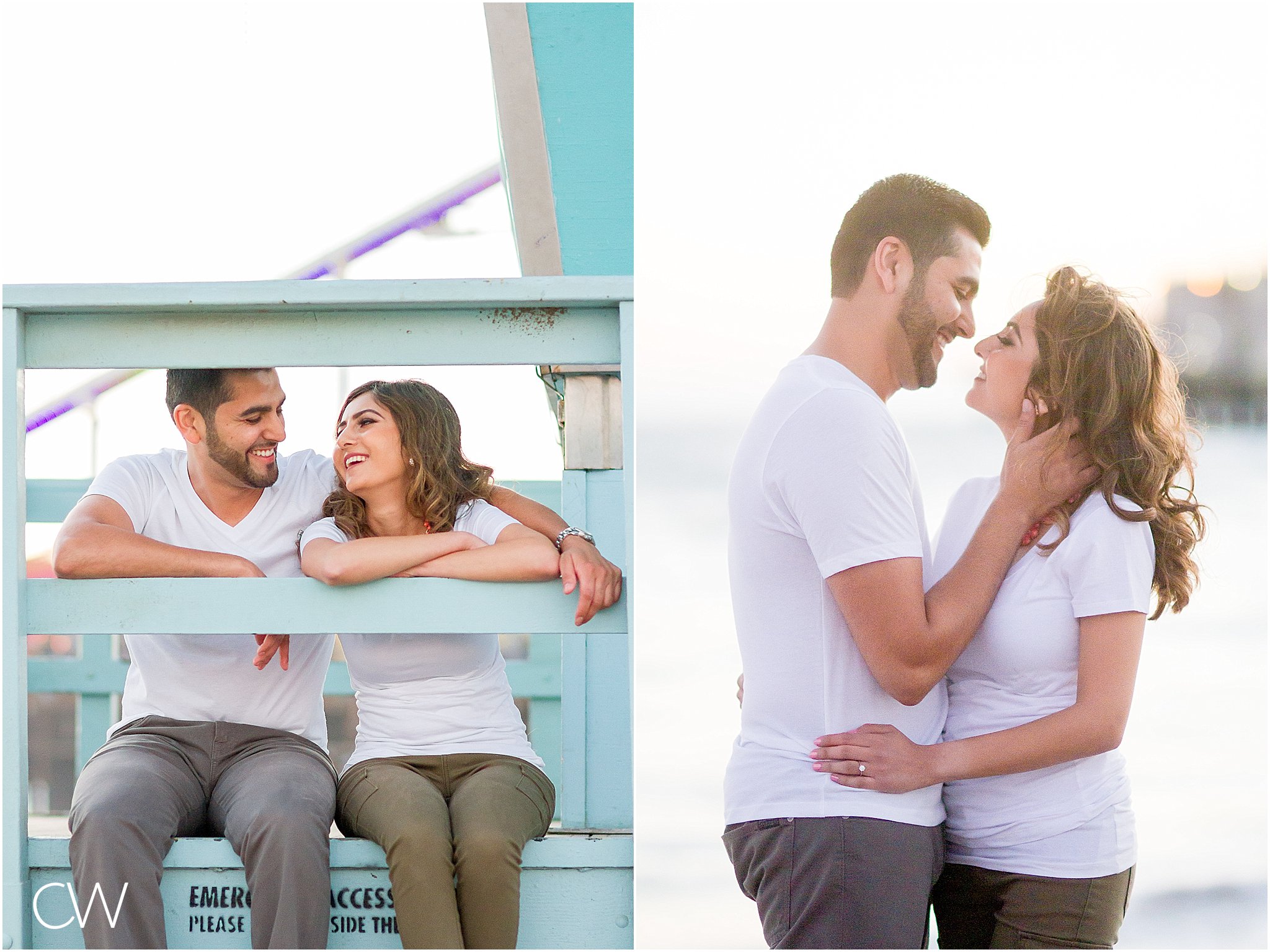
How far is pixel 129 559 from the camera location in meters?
1.61

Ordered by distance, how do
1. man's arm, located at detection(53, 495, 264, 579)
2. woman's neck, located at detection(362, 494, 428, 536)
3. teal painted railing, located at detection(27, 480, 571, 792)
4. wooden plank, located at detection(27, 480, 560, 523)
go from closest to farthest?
1. man's arm, located at detection(53, 495, 264, 579)
2. woman's neck, located at detection(362, 494, 428, 536)
3. wooden plank, located at detection(27, 480, 560, 523)
4. teal painted railing, located at detection(27, 480, 571, 792)

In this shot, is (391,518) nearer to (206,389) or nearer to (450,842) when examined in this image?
(206,389)

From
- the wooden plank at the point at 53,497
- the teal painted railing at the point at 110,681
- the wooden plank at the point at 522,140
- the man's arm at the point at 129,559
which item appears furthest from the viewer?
the teal painted railing at the point at 110,681

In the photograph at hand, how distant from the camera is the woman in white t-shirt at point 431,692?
1.49 meters

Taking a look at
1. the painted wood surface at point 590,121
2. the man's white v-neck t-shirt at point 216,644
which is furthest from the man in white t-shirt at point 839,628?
the painted wood surface at point 590,121

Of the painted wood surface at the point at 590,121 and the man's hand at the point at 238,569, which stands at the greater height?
the painted wood surface at the point at 590,121

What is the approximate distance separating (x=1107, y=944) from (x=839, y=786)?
1.36ft

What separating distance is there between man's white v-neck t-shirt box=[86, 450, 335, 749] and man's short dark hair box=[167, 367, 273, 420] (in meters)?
0.12

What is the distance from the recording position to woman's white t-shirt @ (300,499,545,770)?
5.81 feet

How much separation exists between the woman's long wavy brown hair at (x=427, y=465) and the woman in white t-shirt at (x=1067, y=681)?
82 centimetres

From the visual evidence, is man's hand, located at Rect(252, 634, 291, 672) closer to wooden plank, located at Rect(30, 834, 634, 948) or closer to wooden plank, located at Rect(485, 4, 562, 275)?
wooden plank, located at Rect(30, 834, 634, 948)

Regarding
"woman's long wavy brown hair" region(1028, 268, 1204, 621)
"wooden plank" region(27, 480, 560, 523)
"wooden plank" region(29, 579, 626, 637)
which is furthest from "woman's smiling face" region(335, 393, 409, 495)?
"wooden plank" region(27, 480, 560, 523)

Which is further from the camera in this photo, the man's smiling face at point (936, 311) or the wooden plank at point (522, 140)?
the wooden plank at point (522, 140)

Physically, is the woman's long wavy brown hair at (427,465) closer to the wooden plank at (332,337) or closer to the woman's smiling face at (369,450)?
the woman's smiling face at (369,450)
